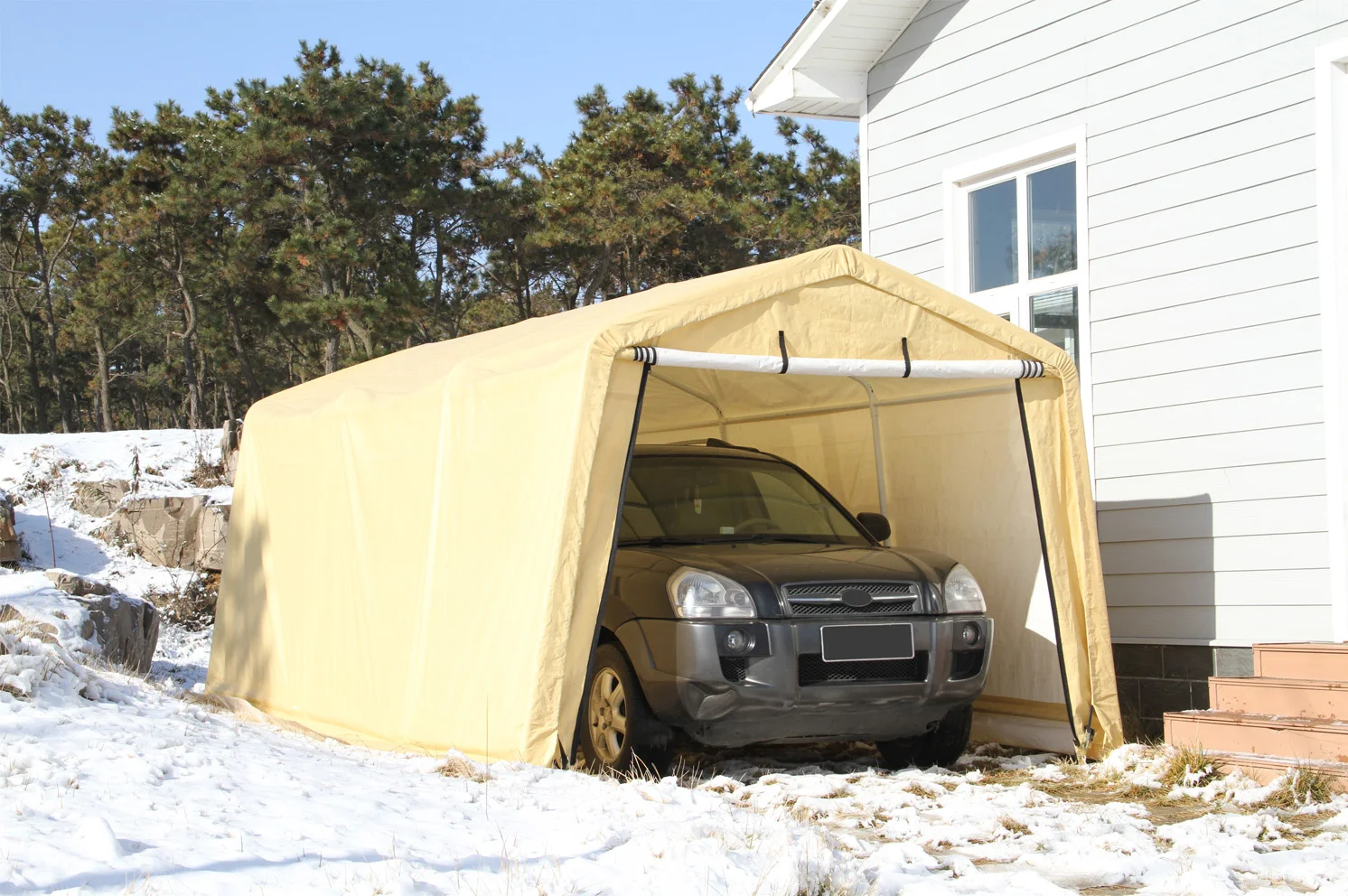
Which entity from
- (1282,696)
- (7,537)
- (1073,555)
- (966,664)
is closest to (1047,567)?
(1073,555)

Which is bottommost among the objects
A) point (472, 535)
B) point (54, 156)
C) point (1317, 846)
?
point (1317, 846)

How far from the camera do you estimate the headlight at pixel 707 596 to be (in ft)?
21.4

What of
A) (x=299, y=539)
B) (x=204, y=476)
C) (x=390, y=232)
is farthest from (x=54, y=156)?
(x=299, y=539)

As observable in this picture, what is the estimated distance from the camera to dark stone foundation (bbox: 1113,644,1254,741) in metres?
8.24

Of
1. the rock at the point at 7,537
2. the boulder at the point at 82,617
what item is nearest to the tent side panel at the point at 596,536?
the boulder at the point at 82,617

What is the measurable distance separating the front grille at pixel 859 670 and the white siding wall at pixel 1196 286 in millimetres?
2499

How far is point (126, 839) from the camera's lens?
13.7 ft

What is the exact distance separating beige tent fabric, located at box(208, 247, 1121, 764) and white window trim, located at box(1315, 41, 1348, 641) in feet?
4.27

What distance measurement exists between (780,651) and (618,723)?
93cm

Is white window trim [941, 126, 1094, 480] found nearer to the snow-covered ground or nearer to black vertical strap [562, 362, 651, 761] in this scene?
the snow-covered ground

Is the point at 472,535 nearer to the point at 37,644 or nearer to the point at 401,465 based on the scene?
the point at 401,465

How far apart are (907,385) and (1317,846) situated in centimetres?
433

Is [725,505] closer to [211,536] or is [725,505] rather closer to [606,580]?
[606,580]

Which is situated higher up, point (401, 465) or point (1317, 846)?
point (401, 465)
